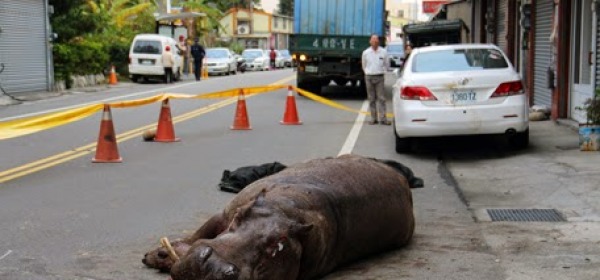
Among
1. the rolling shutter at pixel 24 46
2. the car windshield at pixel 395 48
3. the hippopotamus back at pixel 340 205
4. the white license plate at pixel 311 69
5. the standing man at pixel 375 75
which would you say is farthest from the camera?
the car windshield at pixel 395 48

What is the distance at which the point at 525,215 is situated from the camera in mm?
7598

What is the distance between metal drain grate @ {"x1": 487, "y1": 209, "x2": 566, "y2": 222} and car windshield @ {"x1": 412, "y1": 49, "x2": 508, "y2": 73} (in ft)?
13.3

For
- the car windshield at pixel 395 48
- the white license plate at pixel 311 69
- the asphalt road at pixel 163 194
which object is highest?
the car windshield at pixel 395 48

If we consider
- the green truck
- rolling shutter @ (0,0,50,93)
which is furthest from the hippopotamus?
rolling shutter @ (0,0,50,93)

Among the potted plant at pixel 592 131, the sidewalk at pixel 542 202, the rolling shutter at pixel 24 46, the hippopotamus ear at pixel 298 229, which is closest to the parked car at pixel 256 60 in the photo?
the rolling shutter at pixel 24 46

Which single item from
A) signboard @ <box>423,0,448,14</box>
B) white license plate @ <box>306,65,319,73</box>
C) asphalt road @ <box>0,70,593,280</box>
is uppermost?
signboard @ <box>423,0,448,14</box>

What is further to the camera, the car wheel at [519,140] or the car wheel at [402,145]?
the car wheel at [402,145]

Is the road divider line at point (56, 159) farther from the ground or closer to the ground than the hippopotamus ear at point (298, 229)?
closer to the ground

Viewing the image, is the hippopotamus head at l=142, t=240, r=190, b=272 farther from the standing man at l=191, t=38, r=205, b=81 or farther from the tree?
the tree

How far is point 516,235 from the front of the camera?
266 inches

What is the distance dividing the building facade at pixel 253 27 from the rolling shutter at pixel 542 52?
219ft

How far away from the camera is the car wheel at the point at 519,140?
457 inches

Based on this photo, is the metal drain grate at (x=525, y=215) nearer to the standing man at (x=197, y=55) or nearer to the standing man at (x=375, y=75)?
the standing man at (x=375, y=75)

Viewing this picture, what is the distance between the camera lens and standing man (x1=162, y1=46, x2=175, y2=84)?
34.5m
